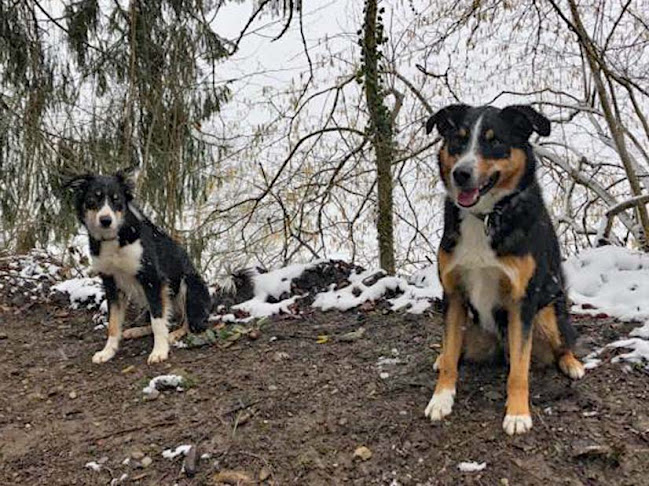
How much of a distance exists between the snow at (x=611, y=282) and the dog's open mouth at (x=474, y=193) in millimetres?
1870

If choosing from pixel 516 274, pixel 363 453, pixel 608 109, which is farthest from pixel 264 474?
pixel 608 109

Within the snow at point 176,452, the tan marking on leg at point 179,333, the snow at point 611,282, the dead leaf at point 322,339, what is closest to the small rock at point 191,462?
the snow at point 176,452

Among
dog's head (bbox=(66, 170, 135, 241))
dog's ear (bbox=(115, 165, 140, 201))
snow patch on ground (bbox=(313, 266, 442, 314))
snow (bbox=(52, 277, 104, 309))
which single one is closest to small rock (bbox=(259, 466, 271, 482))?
snow patch on ground (bbox=(313, 266, 442, 314))

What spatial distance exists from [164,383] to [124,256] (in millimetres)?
1187

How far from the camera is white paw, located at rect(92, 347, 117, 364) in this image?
4.67m

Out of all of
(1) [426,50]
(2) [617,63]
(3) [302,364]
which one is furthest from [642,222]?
(3) [302,364]

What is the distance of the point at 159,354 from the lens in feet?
15.1

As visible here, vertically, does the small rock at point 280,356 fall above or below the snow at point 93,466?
above

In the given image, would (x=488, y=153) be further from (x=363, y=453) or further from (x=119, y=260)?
(x=119, y=260)

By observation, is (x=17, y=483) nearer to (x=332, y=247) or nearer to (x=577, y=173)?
(x=332, y=247)

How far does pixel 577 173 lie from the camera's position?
7445mm

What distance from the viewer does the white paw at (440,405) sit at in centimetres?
324

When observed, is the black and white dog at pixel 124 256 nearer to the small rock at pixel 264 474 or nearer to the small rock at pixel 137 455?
the small rock at pixel 137 455

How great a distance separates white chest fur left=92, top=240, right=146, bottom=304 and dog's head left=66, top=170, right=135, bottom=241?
0.09 meters
